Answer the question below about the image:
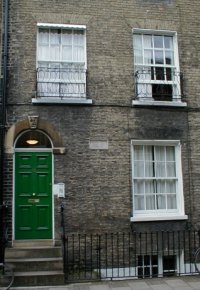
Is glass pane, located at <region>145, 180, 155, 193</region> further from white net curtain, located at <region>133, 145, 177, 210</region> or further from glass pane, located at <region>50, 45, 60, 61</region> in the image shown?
glass pane, located at <region>50, 45, 60, 61</region>

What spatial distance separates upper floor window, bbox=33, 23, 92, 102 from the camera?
11.8 meters

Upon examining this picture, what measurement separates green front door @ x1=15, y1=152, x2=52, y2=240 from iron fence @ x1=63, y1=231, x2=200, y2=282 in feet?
2.75

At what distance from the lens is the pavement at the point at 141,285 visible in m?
9.49

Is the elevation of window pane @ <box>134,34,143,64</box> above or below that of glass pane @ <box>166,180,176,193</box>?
above

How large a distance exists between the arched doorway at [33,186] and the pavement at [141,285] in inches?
75.7

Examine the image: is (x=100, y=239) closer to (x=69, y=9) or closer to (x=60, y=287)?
(x=60, y=287)

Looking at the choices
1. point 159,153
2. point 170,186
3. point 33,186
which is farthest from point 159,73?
point 33,186

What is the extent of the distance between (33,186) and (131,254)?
312 centimetres

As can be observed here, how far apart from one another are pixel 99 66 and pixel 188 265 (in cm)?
591

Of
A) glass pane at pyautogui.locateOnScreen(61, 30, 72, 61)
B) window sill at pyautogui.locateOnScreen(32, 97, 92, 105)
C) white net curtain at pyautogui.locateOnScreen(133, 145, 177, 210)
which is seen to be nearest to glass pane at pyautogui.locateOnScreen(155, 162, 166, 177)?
white net curtain at pyautogui.locateOnScreen(133, 145, 177, 210)

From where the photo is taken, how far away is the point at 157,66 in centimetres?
1256

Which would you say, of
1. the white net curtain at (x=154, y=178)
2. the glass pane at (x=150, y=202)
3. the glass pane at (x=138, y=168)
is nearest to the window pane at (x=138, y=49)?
the white net curtain at (x=154, y=178)

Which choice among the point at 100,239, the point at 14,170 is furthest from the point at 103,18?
the point at 100,239

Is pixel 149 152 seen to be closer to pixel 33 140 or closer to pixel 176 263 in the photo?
pixel 176 263
